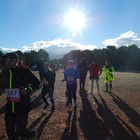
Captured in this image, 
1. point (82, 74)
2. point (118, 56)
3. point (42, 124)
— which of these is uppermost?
point (82, 74)

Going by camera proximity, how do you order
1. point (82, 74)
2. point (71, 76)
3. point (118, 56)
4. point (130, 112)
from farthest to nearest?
point (118, 56) → point (82, 74) → point (71, 76) → point (130, 112)

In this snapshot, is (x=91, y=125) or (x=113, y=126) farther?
(x=91, y=125)

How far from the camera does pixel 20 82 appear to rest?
5617mm

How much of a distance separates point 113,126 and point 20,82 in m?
4.27

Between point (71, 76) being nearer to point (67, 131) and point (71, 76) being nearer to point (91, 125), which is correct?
point (91, 125)

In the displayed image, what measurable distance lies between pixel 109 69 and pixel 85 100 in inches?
178

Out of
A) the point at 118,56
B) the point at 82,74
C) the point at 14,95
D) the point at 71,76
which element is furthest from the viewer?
the point at 118,56

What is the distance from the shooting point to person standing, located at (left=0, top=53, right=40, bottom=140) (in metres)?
5.50

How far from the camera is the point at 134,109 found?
1209 centimetres

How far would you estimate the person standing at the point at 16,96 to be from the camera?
5.50 m

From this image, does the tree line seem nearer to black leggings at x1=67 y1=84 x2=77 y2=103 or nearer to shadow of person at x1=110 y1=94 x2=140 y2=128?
shadow of person at x1=110 y1=94 x2=140 y2=128

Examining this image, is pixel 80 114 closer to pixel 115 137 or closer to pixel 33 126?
pixel 33 126

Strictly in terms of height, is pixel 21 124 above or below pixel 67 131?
above

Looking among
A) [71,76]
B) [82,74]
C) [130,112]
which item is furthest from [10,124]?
[82,74]
